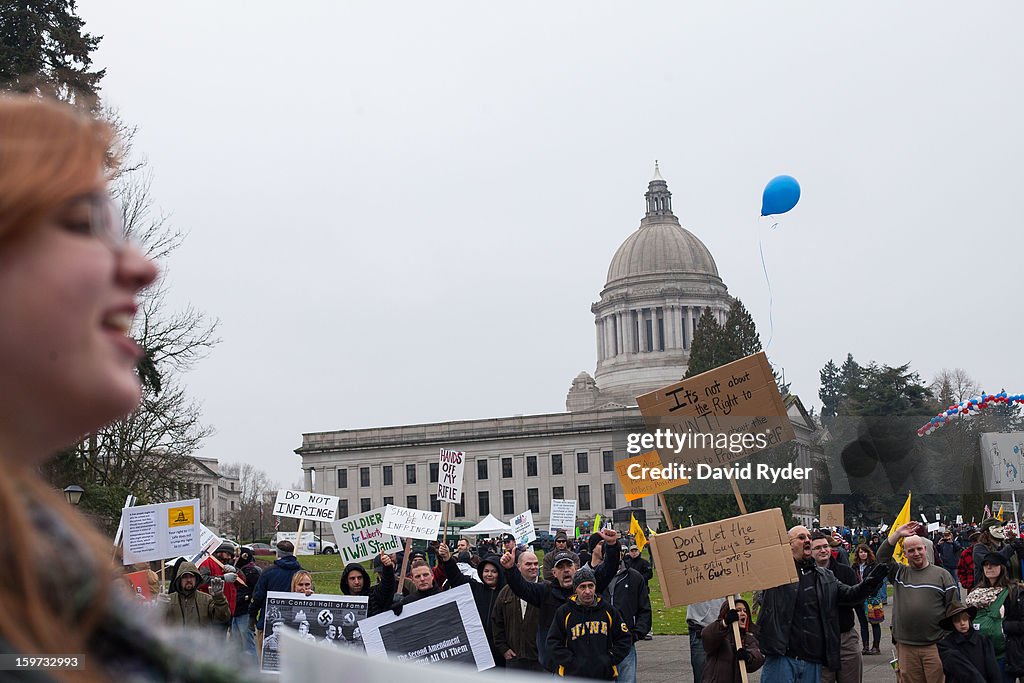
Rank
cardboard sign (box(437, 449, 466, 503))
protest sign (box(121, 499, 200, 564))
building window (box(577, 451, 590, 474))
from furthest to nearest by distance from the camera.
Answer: building window (box(577, 451, 590, 474))
cardboard sign (box(437, 449, 466, 503))
protest sign (box(121, 499, 200, 564))

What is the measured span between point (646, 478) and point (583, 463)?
92.3 meters

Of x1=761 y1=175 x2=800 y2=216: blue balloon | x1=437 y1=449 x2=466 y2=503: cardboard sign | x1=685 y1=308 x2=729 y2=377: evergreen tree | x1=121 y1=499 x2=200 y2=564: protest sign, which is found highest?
x1=685 y1=308 x2=729 y2=377: evergreen tree

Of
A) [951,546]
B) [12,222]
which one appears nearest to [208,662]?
[12,222]

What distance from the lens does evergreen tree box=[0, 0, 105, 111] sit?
878 inches

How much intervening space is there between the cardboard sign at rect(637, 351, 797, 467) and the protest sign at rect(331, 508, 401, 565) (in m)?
6.09

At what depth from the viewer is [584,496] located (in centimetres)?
10369

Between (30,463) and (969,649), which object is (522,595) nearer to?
(969,649)

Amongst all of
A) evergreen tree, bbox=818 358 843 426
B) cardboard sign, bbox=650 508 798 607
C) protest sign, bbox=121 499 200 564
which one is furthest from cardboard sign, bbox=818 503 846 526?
evergreen tree, bbox=818 358 843 426

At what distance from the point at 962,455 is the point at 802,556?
6796cm

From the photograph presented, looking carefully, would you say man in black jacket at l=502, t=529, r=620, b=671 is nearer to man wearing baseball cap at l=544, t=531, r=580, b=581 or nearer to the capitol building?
man wearing baseball cap at l=544, t=531, r=580, b=581

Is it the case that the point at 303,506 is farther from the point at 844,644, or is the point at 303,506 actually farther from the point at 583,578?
the point at 844,644

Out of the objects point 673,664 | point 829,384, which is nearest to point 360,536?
point 673,664

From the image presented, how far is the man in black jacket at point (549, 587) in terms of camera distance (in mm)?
10703

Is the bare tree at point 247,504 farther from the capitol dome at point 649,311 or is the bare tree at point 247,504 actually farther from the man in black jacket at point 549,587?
the man in black jacket at point 549,587
